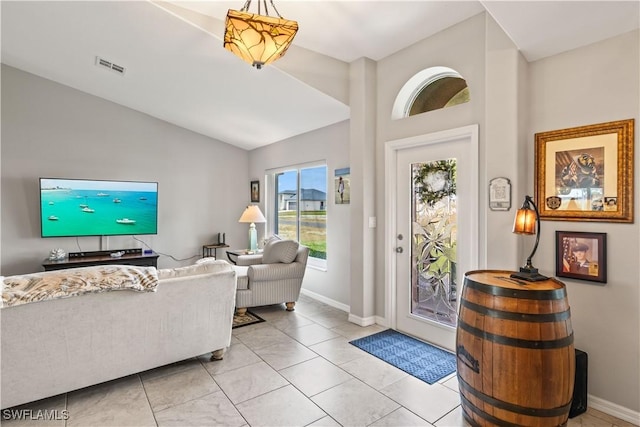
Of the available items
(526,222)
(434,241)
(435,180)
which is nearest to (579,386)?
(526,222)

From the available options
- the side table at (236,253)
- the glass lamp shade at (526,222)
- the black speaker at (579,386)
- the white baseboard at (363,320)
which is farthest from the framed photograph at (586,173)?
the side table at (236,253)

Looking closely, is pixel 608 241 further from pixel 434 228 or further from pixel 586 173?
pixel 434 228

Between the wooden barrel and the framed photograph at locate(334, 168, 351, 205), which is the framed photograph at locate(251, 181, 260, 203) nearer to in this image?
the framed photograph at locate(334, 168, 351, 205)

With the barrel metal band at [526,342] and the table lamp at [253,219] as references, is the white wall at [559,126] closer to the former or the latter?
the barrel metal band at [526,342]

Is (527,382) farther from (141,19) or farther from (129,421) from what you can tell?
(141,19)

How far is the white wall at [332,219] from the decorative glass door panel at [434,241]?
3.29 feet

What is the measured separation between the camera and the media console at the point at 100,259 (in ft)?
14.5

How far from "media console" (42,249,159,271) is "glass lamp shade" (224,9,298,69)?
3826 millimetres

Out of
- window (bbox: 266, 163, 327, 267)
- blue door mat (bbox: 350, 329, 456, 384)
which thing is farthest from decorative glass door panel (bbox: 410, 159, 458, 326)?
window (bbox: 266, 163, 327, 267)

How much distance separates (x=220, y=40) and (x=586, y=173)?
3.10m

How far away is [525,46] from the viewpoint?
2352 millimetres

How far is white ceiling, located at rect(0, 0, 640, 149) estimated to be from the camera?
2.16 metres

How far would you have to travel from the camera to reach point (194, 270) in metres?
2.68

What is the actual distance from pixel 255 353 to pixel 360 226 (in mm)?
1625
